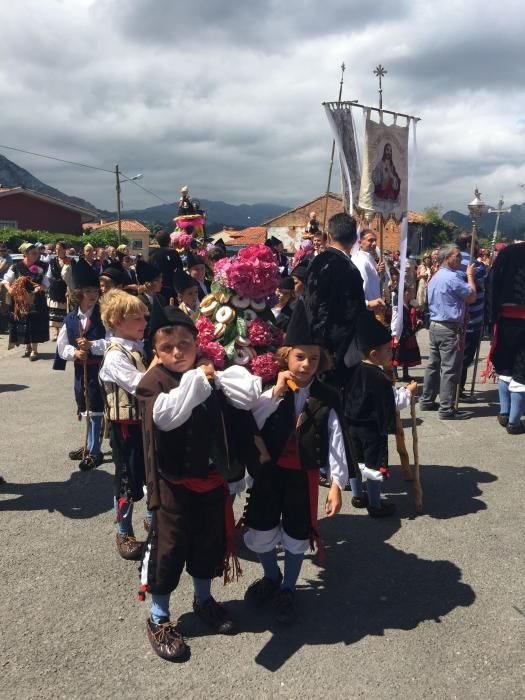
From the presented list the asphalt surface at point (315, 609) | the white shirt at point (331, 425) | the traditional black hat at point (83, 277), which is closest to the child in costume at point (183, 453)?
the white shirt at point (331, 425)

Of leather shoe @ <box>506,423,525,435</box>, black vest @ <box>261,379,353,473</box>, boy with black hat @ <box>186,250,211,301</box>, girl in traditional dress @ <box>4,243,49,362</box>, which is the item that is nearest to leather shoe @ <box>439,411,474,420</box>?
leather shoe @ <box>506,423,525,435</box>

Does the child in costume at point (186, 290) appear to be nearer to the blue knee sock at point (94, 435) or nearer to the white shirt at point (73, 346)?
the white shirt at point (73, 346)

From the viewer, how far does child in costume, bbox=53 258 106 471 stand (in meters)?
4.89

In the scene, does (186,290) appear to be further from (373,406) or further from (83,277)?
(373,406)

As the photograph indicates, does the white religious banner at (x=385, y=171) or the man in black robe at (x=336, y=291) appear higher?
the white religious banner at (x=385, y=171)

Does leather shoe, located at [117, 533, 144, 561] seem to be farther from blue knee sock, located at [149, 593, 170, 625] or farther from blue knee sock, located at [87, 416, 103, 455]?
blue knee sock, located at [87, 416, 103, 455]

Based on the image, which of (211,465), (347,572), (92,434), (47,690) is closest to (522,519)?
(347,572)

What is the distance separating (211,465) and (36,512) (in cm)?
245

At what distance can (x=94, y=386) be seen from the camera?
205 inches

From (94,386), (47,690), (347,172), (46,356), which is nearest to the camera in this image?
(47,690)

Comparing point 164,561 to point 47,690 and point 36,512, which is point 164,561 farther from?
point 36,512

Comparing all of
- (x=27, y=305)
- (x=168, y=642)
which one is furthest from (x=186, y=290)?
(x=27, y=305)

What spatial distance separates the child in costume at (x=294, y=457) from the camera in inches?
117

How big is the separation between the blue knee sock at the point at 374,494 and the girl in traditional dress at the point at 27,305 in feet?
25.2
